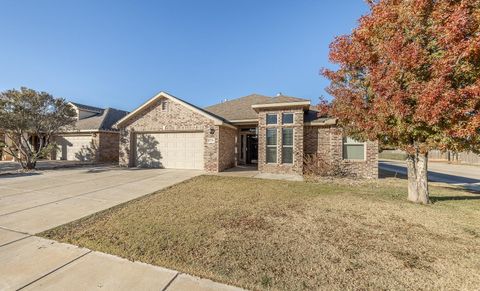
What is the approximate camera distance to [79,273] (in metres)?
2.93

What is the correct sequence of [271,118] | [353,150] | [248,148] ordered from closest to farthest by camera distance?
[353,150] < [271,118] < [248,148]

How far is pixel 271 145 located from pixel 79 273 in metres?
9.98

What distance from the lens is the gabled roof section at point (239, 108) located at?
14.9 m

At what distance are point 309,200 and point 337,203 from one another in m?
0.79

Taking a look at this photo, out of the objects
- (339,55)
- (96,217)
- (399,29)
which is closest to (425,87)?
(399,29)

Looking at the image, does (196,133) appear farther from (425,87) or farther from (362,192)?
(425,87)

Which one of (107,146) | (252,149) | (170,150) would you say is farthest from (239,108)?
(107,146)

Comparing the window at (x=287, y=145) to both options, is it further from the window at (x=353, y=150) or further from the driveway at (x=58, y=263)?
the driveway at (x=58, y=263)

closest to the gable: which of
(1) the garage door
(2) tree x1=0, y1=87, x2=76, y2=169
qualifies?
(1) the garage door

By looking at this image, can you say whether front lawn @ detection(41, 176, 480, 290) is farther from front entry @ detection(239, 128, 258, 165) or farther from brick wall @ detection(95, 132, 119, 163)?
brick wall @ detection(95, 132, 119, 163)

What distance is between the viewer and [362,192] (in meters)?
7.77

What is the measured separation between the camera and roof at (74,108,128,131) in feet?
59.3

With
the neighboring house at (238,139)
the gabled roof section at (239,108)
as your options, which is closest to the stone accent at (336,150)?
the neighboring house at (238,139)

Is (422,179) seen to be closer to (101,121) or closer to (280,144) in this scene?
(280,144)
